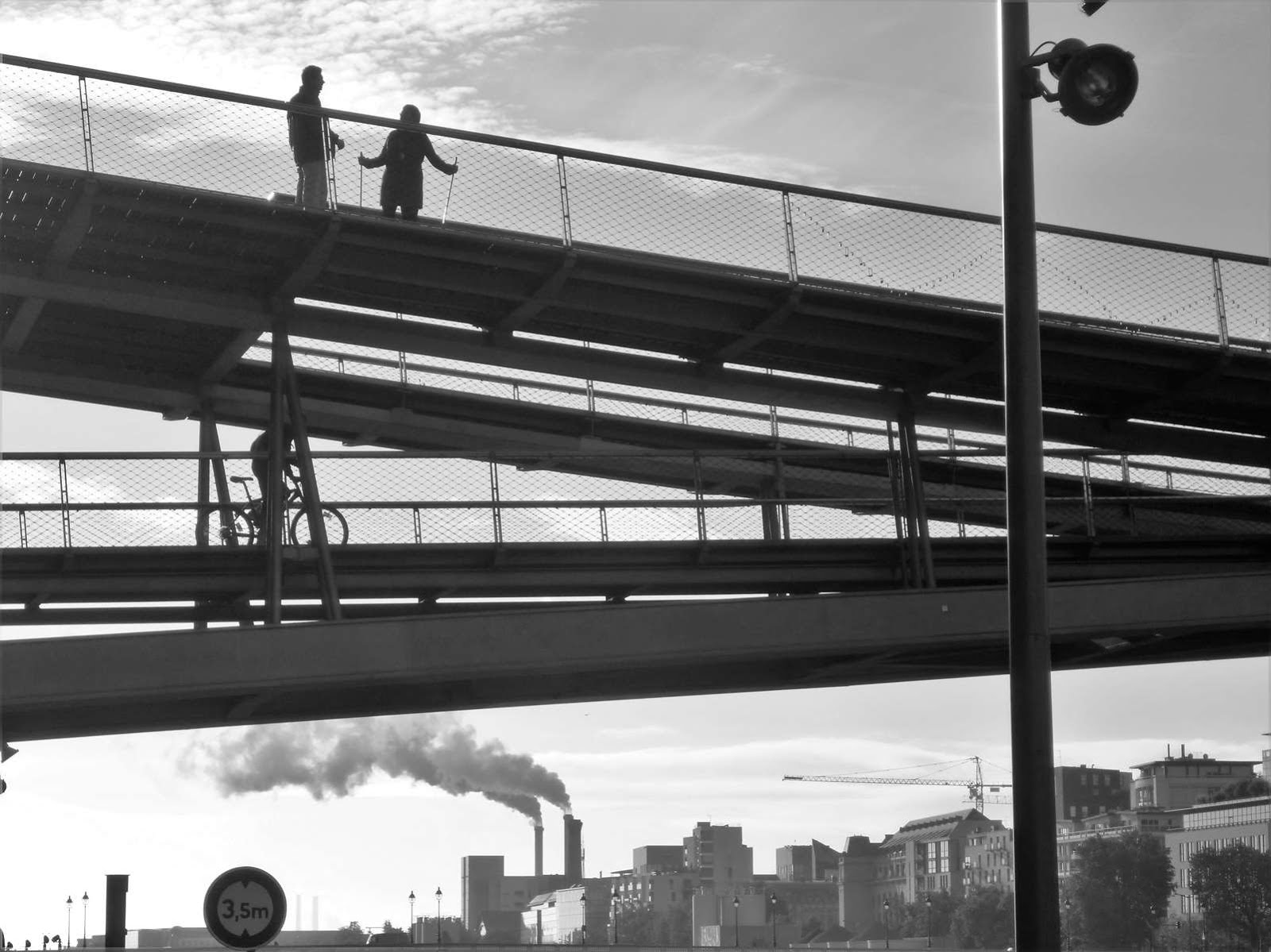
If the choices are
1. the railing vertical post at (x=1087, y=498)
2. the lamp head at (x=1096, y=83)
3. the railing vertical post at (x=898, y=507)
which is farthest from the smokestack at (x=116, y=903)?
the lamp head at (x=1096, y=83)

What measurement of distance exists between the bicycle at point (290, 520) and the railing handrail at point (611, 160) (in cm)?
375

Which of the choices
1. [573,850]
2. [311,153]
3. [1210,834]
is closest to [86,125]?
[311,153]

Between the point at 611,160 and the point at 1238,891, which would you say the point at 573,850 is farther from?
the point at 611,160

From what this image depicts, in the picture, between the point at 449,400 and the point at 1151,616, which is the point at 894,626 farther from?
the point at 449,400

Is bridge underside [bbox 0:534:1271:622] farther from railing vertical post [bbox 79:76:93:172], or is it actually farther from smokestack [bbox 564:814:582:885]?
smokestack [bbox 564:814:582:885]

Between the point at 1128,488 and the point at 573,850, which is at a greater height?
the point at 1128,488

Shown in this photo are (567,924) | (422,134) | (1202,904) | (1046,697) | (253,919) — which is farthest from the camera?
(567,924)

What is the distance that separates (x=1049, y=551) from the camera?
756 inches

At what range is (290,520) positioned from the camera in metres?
17.2

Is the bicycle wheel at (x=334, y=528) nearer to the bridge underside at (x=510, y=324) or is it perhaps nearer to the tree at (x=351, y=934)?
the bridge underside at (x=510, y=324)

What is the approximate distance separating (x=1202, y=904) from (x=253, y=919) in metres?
99.5

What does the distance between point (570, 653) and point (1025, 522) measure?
8544 mm

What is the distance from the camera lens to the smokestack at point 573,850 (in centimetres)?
16075

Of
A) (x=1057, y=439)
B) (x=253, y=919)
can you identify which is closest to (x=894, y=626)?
(x=1057, y=439)
